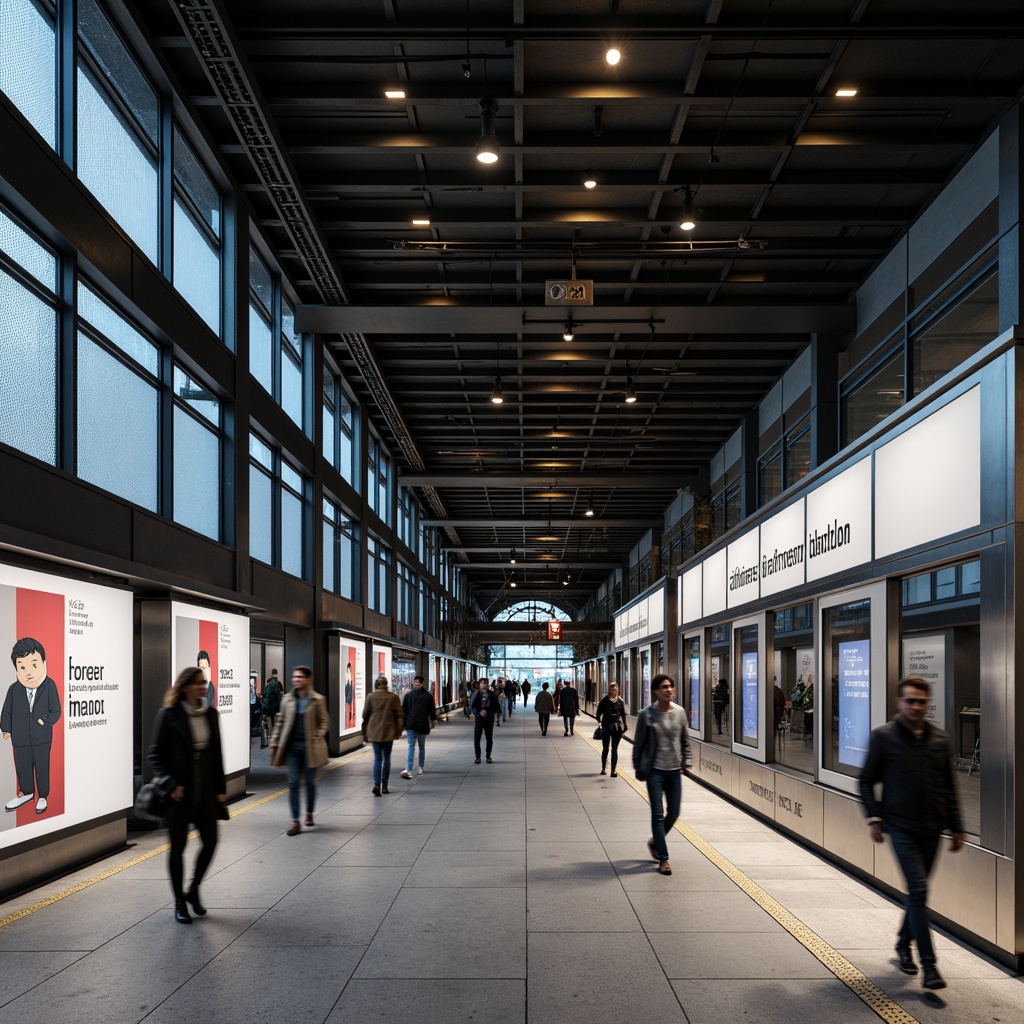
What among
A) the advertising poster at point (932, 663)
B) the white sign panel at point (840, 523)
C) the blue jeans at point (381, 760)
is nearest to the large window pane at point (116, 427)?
the blue jeans at point (381, 760)

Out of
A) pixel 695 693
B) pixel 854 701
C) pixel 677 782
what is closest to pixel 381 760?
pixel 677 782

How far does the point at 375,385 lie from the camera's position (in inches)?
844

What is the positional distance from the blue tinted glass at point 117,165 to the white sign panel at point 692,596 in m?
10.7

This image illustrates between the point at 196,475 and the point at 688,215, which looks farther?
the point at 196,475

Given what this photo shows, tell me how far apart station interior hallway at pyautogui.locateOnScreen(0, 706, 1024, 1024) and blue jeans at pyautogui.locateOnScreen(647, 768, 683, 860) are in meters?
0.28

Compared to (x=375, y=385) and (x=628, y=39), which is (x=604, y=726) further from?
(x=628, y=39)

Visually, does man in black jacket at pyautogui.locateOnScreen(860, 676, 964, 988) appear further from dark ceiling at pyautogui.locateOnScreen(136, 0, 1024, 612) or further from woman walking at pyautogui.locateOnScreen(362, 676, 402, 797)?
woman walking at pyautogui.locateOnScreen(362, 676, 402, 797)

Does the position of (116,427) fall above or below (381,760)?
above

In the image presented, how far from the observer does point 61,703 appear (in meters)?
8.77

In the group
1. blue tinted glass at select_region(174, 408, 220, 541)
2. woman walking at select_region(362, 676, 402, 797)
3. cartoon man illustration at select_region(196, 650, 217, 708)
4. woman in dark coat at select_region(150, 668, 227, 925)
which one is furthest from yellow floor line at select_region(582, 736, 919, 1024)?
blue tinted glass at select_region(174, 408, 220, 541)

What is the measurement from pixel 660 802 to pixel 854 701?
2.08m

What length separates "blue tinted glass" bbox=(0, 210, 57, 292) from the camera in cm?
841

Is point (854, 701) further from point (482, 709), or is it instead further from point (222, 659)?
point (482, 709)

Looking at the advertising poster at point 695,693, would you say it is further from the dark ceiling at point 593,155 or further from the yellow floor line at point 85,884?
the yellow floor line at point 85,884
